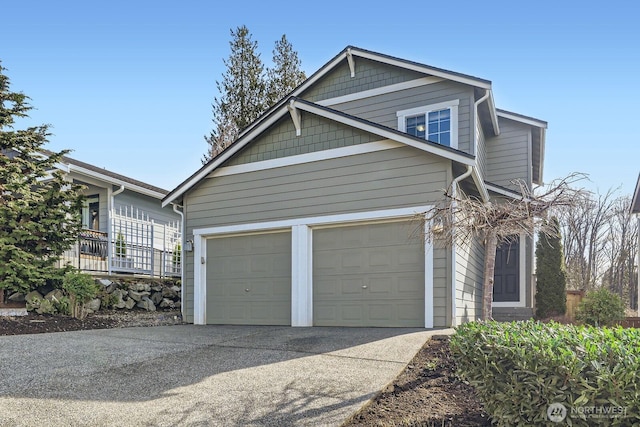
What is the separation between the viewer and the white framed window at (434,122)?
11344mm

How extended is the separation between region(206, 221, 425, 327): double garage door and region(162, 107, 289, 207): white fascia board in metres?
1.41

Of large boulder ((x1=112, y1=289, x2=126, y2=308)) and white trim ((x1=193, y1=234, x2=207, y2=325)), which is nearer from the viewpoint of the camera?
white trim ((x1=193, y1=234, x2=207, y2=325))

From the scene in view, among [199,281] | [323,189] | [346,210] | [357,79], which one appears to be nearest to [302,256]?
[346,210]

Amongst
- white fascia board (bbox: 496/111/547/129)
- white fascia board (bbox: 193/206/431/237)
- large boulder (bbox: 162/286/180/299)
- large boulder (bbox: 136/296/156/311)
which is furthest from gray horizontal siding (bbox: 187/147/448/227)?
white fascia board (bbox: 496/111/547/129)

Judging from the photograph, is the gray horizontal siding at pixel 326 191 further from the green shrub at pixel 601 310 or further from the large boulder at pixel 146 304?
the green shrub at pixel 601 310

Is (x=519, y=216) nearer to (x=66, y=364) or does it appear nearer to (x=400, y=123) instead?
(x=66, y=364)

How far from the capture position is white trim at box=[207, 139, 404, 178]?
8922mm

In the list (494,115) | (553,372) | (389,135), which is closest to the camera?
(553,372)

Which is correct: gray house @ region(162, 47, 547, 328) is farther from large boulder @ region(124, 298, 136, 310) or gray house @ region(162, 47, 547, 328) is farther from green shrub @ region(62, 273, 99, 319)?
large boulder @ region(124, 298, 136, 310)

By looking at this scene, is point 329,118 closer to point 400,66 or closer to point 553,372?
point 400,66

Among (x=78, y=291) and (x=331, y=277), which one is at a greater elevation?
(x=331, y=277)

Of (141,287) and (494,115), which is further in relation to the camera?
(141,287)

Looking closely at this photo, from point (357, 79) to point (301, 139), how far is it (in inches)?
156

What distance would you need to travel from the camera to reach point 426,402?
172 inches
